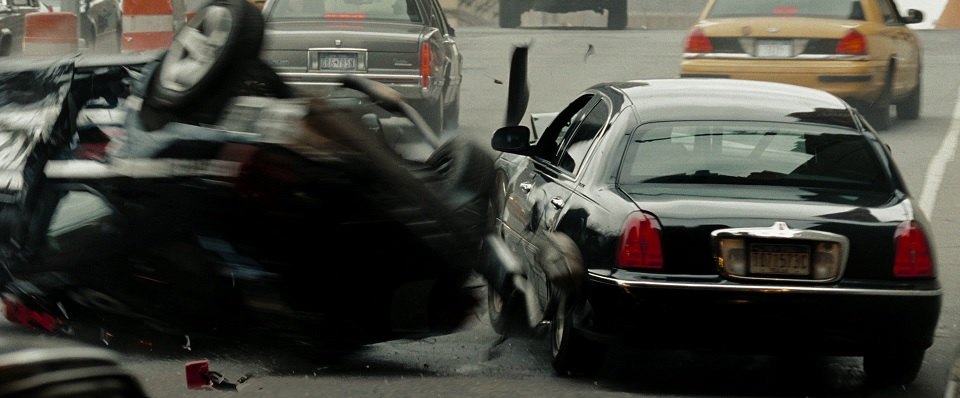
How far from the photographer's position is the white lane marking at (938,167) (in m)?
12.8

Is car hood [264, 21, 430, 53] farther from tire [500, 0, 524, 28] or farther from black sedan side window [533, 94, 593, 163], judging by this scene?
tire [500, 0, 524, 28]

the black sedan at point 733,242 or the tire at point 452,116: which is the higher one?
the black sedan at point 733,242

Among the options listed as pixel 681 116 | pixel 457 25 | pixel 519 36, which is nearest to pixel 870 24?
pixel 681 116

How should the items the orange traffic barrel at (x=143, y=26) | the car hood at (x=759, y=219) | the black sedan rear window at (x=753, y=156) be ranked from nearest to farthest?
the car hood at (x=759, y=219) < the black sedan rear window at (x=753, y=156) < the orange traffic barrel at (x=143, y=26)

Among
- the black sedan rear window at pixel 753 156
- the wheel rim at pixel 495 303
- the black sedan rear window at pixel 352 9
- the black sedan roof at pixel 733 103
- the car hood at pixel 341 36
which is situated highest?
the black sedan roof at pixel 733 103

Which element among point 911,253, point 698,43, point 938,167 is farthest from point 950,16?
point 911,253

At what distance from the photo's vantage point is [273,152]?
590cm

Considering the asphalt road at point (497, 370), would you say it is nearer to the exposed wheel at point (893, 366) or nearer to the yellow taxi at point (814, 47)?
the exposed wheel at point (893, 366)

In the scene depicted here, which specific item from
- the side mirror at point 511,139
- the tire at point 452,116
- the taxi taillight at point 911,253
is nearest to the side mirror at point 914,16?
the tire at point 452,116

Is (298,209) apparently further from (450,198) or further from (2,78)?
(2,78)

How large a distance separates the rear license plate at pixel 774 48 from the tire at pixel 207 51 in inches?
418

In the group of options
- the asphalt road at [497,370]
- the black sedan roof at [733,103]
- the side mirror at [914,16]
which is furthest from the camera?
the side mirror at [914,16]

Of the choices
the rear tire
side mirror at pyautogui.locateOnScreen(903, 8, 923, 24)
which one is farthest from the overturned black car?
the rear tire

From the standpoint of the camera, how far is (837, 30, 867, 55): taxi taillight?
1631cm
